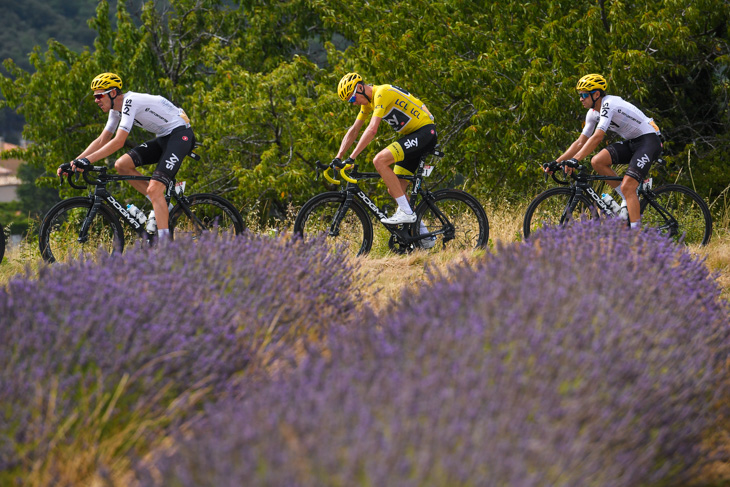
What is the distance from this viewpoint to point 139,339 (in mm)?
3359

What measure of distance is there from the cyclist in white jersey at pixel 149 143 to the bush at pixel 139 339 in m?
2.86

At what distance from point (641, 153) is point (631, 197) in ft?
1.55

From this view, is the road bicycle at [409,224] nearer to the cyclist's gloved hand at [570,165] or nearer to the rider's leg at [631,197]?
the cyclist's gloved hand at [570,165]

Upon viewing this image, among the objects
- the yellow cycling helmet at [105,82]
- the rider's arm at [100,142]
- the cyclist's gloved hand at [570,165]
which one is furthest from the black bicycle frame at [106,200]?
the cyclist's gloved hand at [570,165]

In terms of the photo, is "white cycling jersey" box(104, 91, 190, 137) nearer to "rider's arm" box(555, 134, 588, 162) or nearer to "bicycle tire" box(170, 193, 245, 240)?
"bicycle tire" box(170, 193, 245, 240)

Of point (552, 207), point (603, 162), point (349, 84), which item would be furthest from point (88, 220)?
point (603, 162)

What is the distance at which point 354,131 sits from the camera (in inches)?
312

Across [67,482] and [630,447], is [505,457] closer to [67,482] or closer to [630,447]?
[630,447]

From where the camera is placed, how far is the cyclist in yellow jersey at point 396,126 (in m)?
7.59

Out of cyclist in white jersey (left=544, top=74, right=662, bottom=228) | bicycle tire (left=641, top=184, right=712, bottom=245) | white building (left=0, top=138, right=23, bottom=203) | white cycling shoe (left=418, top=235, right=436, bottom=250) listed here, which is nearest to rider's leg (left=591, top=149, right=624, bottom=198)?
cyclist in white jersey (left=544, top=74, right=662, bottom=228)

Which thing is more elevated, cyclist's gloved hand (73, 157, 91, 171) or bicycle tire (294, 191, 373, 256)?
cyclist's gloved hand (73, 157, 91, 171)

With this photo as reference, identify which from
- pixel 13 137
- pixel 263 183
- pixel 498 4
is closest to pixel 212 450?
pixel 498 4

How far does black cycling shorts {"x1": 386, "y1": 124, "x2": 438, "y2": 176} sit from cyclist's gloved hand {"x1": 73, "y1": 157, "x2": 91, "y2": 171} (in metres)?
2.97

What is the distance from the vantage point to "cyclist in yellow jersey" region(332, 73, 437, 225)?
24.9 ft
